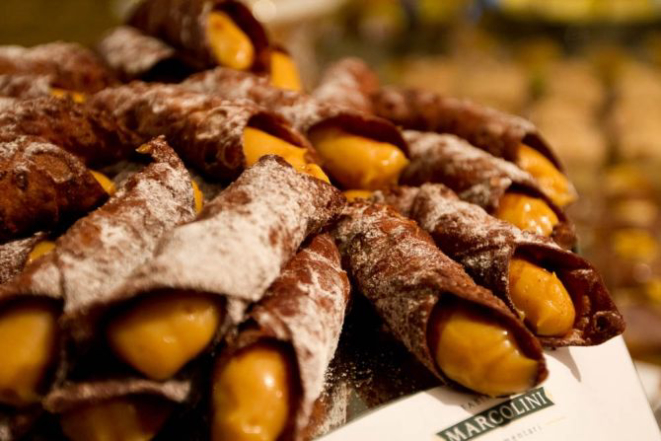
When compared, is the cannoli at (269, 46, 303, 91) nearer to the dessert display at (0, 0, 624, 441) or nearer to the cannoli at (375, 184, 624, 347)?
the dessert display at (0, 0, 624, 441)

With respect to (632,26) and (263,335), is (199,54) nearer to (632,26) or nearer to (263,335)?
(263,335)

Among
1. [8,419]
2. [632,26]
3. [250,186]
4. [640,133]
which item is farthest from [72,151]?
[632,26]

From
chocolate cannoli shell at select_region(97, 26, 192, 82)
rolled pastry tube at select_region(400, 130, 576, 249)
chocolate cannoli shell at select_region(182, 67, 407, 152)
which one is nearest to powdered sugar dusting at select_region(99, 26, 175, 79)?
chocolate cannoli shell at select_region(97, 26, 192, 82)

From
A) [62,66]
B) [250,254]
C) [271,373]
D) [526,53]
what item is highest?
[250,254]

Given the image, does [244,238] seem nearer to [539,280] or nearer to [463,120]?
[539,280]

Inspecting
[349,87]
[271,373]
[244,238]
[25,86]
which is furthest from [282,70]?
[271,373]

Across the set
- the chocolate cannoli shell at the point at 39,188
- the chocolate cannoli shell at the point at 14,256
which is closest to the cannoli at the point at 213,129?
the chocolate cannoli shell at the point at 39,188
